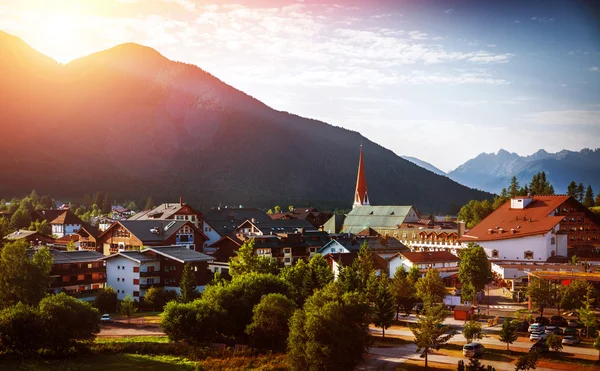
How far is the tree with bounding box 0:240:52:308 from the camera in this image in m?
51.0

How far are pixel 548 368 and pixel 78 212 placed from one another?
127 m

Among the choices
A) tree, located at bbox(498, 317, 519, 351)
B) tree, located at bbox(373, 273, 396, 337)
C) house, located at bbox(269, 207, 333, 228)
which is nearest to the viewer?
tree, located at bbox(498, 317, 519, 351)

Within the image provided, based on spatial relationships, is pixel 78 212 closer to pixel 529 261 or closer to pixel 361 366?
pixel 529 261

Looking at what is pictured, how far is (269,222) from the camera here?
94938 millimetres

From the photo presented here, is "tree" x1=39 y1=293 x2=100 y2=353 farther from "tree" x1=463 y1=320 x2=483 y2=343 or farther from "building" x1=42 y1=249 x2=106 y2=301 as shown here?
"tree" x1=463 y1=320 x2=483 y2=343

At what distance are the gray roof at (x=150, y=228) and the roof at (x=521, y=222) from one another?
116ft

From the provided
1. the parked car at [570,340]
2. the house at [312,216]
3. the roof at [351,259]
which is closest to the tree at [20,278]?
the roof at [351,259]

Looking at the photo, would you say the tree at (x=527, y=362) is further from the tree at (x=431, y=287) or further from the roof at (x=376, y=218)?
the roof at (x=376, y=218)

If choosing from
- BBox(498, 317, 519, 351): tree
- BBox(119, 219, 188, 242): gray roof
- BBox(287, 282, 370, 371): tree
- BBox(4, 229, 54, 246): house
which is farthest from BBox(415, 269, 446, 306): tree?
BBox(4, 229, 54, 246): house

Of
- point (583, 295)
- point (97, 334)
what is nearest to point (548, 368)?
point (583, 295)

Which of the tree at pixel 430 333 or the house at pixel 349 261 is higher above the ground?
the house at pixel 349 261

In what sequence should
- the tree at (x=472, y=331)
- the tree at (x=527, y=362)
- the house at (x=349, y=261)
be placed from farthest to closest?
the house at (x=349, y=261) → the tree at (x=472, y=331) → the tree at (x=527, y=362)

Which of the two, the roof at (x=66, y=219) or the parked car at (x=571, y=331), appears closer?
the parked car at (x=571, y=331)

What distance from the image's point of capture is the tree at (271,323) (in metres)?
43.6
